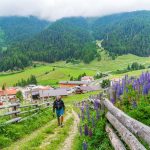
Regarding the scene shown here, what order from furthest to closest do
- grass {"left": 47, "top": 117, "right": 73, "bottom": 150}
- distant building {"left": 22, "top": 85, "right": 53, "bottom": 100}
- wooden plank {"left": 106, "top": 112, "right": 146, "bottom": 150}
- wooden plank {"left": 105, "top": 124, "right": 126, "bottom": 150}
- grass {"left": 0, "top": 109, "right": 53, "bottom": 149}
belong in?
distant building {"left": 22, "top": 85, "right": 53, "bottom": 100}
grass {"left": 0, "top": 109, "right": 53, "bottom": 149}
grass {"left": 47, "top": 117, "right": 73, "bottom": 150}
wooden plank {"left": 105, "top": 124, "right": 126, "bottom": 150}
wooden plank {"left": 106, "top": 112, "right": 146, "bottom": 150}

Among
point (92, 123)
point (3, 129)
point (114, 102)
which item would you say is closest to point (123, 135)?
point (92, 123)

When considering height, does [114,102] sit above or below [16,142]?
above

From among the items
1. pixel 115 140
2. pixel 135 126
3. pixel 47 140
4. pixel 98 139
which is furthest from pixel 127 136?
pixel 47 140

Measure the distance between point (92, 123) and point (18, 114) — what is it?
308 inches

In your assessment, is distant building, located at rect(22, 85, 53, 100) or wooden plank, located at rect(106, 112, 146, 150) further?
distant building, located at rect(22, 85, 53, 100)

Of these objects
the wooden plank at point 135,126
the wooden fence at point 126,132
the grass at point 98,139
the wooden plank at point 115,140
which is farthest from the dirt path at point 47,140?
the wooden plank at point 135,126

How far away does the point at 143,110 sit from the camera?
14969 mm

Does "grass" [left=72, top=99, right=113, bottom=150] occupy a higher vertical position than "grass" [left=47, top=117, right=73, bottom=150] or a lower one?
higher

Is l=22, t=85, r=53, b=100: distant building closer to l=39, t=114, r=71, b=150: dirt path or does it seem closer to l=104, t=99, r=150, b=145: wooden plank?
l=39, t=114, r=71, b=150: dirt path

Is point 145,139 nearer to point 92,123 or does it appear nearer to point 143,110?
point 143,110

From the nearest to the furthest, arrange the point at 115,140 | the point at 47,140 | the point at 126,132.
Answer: the point at 126,132 < the point at 115,140 < the point at 47,140

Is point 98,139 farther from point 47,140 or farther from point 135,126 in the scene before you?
point 47,140

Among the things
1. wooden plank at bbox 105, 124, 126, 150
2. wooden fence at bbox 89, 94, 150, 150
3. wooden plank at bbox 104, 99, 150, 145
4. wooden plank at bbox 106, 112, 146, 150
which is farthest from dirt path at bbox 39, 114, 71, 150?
wooden plank at bbox 104, 99, 150, 145

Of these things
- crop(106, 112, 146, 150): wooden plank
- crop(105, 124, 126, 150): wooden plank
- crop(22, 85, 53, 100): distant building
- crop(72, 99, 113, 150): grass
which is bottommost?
crop(22, 85, 53, 100): distant building
